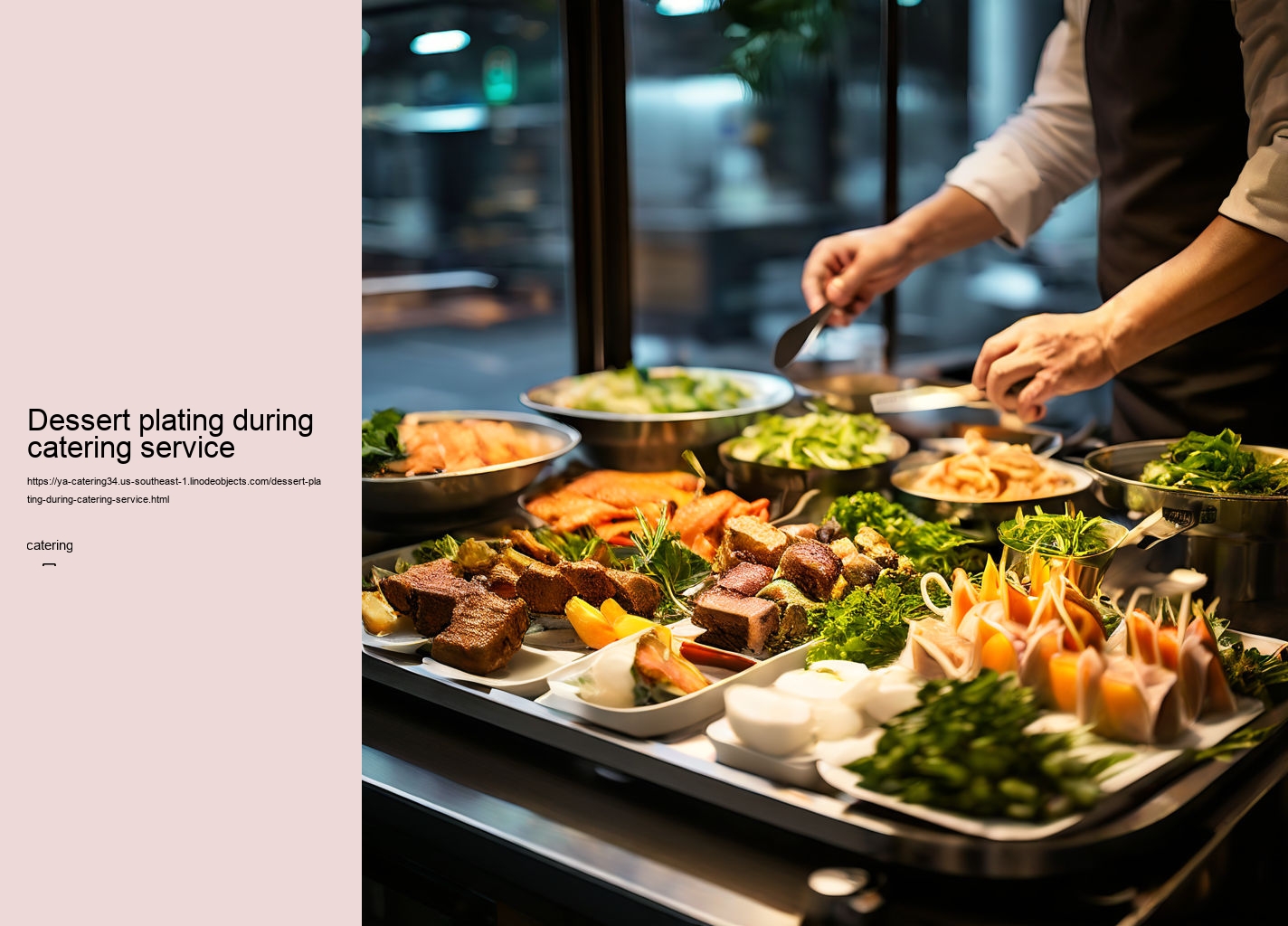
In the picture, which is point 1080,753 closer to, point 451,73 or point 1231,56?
point 1231,56

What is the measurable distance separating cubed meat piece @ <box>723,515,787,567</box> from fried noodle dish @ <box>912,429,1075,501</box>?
0.99 ft

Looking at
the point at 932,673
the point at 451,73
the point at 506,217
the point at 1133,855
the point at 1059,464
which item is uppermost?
the point at 451,73

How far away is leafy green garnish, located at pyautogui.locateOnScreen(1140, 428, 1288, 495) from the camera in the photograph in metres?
1.52

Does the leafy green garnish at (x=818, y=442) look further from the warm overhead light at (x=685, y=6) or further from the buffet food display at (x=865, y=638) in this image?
the warm overhead light at (x=685, y=6)

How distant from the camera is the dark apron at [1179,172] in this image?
189 centimetres

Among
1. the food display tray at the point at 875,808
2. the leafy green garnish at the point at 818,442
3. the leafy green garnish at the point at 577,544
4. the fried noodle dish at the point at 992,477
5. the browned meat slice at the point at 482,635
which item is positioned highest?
the leafy green garnish at the point at 818,442

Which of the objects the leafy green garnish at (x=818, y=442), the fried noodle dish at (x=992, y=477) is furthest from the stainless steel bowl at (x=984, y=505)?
the leafy green garnish at (x=818, y=442)

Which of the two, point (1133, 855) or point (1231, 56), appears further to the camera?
point (1231, 56)

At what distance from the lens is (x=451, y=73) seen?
2740 millimetres

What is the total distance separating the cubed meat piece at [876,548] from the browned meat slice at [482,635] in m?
0.48

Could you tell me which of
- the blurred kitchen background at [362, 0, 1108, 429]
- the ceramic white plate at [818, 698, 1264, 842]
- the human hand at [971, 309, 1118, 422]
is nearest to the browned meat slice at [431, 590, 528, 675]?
the ceramic white plate at [818, 698, 1264, 842]

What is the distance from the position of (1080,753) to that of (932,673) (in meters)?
0.18
